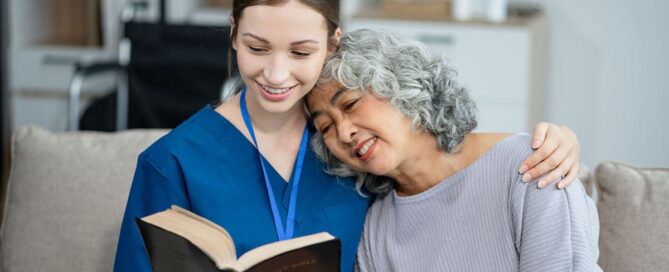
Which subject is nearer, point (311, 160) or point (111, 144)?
point (311, 160)

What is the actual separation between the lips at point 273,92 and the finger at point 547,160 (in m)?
0.44

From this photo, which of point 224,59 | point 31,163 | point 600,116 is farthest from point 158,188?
point 600,116

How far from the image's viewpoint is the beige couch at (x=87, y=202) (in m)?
1.91

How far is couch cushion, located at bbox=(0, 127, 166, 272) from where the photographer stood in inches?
78.5

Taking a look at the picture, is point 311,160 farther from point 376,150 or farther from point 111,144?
point 111,144

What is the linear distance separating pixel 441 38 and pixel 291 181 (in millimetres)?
2056

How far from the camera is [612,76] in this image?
414 centimetres

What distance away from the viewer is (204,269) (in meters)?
1.41

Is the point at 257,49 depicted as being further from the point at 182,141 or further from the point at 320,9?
the point at 182,141

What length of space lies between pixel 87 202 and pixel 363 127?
0.67 meters

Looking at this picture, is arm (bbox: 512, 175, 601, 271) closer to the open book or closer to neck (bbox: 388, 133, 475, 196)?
neck (bbox: 388, 133, 475, 196)

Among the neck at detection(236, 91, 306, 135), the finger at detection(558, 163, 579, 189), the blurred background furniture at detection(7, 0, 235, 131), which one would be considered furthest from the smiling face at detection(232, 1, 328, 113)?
the blurred background furniture at detection(7, 0, 235, 131)

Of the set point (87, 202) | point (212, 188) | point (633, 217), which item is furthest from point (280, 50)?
point (633, 217)

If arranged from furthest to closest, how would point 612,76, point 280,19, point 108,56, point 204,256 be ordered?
point 612,76
point 108,56
point 280,19
point 204,256
